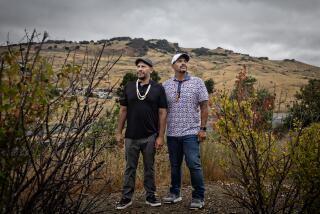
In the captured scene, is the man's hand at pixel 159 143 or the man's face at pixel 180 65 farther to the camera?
the man's face at pixel 180 65

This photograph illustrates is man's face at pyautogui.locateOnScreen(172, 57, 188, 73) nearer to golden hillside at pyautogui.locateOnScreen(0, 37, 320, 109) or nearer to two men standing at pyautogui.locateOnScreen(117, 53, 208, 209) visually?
two men standing at pyautogui.locateOnScreen(117, 53, 208, 209)

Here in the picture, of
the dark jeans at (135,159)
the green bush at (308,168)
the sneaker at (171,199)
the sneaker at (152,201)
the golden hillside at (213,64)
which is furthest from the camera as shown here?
the golden hillside at (213,64)

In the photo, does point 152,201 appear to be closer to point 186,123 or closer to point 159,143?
point 159,143

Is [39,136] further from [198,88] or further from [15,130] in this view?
[198,88]

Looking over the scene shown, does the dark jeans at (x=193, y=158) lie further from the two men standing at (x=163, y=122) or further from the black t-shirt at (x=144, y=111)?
the black t-shirt at (x=144, y=111)

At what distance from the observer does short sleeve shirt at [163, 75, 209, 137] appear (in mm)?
4820

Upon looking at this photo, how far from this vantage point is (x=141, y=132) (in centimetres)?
479

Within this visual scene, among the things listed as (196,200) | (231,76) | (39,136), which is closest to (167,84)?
(196,200)

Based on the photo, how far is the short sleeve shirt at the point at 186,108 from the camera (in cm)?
482

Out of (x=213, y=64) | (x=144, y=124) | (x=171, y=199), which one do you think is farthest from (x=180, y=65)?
(x=213, y=64)

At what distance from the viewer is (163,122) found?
4.85 meters

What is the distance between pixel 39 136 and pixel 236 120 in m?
2.02

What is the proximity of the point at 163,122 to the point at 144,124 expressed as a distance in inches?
10.1

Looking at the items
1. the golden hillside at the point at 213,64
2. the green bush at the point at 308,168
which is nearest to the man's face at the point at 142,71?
the green bush at the point at 308,168
